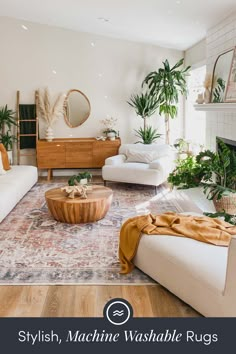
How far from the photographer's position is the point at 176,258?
321 cm

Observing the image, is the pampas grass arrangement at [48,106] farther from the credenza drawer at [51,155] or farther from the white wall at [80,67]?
the credenza drawer at [51,155]

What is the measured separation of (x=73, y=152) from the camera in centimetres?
796

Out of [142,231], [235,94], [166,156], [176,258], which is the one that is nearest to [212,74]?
[235,94]

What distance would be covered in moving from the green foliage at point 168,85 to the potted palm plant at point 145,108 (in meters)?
0.14

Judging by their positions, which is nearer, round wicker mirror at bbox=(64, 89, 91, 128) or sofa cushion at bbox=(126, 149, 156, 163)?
sofa cushion at bbox=(126, 149, 156, 163)

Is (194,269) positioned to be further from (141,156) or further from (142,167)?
(141,156)

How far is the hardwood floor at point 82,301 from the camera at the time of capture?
3.05 metres

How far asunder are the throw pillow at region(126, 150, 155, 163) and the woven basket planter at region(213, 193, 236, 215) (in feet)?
8.69

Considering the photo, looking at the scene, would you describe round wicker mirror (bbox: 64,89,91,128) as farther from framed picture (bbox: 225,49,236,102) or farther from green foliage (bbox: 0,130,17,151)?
framed picture (bbox: 225,49,236,102)

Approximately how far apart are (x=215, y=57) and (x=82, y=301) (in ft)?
13.2

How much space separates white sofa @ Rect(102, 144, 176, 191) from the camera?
6.75 metres

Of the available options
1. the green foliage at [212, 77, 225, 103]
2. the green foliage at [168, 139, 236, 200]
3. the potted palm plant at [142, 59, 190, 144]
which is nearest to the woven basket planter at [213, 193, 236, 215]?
the green foliage at [168, 139, 236, 200]

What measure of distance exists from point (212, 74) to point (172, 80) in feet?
5.85

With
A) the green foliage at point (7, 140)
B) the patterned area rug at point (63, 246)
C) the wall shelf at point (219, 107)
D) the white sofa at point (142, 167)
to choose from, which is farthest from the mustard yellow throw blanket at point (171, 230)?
the green foliage at point (7, 140)
